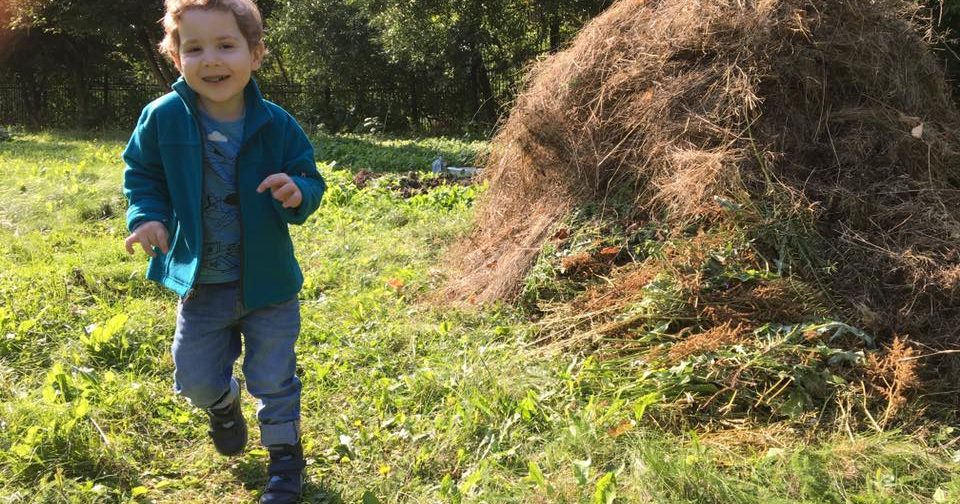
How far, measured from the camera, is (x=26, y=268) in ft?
15.8

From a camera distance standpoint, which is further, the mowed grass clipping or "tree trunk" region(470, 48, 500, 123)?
"tree trunk" region(470, 48, 500, 123)

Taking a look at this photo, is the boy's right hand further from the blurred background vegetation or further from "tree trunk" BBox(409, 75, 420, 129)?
"tree trunk" BBox(409, 75, 420, 129)

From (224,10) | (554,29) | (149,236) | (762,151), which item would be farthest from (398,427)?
(554,29)

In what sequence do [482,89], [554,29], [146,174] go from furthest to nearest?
[482,89] < [554,29] < [146,174]

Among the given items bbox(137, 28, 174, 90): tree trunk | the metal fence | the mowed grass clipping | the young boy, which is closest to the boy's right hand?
the young boy

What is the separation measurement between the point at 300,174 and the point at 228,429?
99cm

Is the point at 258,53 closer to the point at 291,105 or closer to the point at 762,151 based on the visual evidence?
the point at 762,151

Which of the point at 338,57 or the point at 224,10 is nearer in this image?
the point at 224,10

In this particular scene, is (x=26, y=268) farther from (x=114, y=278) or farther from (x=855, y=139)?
(x=855, y=139)

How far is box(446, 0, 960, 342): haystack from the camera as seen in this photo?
11.1 feet

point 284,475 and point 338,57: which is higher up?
point 338,57

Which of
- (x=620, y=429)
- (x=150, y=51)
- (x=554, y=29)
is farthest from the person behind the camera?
(x=150, y=51)

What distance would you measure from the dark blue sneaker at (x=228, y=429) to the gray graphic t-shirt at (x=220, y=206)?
53 centimetres

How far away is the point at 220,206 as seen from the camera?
2.58m
